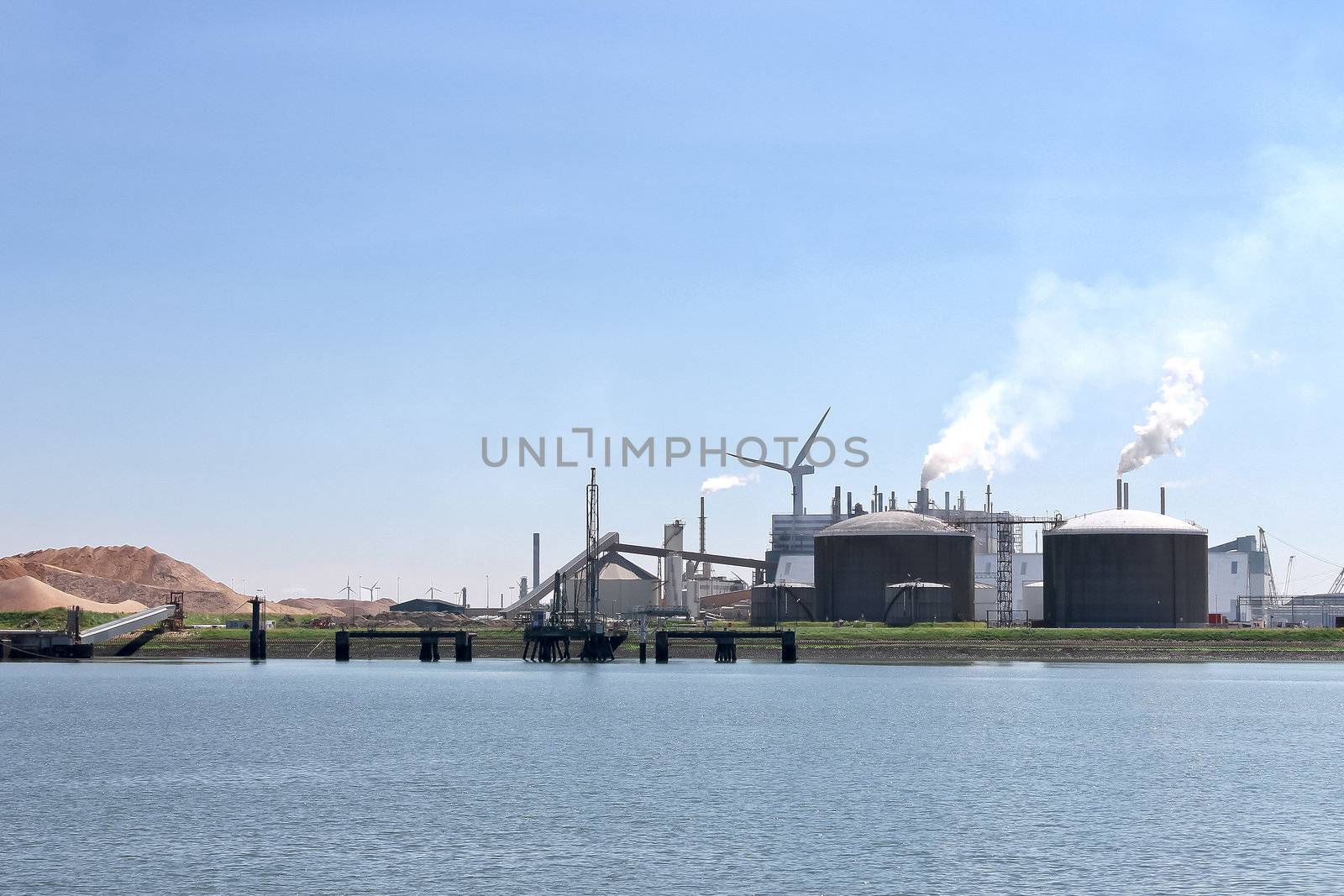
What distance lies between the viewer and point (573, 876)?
140 ft

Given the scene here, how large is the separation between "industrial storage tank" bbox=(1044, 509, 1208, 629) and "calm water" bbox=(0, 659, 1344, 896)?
178 ft

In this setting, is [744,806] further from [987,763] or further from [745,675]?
[745,675]

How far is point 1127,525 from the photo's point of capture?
559ft

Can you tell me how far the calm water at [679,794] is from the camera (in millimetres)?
43188

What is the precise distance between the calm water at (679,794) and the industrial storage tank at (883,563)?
64.0 meters

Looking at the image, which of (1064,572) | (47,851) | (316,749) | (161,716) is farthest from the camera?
(1064,572)

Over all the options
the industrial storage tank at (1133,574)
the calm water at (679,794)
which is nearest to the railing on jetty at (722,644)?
the industrial storage tank at (1133,574)

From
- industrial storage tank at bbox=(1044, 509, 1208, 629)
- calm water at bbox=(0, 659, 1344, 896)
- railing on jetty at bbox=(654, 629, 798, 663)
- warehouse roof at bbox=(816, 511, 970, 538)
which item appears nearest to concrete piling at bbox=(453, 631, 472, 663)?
railing on jetty at bbox=(654, 629, 798, 663)

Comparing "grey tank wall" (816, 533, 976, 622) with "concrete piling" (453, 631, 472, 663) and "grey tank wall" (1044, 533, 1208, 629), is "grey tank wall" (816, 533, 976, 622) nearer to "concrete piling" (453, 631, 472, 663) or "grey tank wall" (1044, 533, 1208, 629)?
"grey tank wall" (1044, 533, 1208, 629)

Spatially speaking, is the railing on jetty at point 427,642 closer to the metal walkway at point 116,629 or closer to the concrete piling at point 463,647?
the concrete piling at point 463,647

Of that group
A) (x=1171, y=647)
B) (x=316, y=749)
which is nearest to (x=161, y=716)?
(x=316, y=749)

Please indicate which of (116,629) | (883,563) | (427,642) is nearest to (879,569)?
(883,563)

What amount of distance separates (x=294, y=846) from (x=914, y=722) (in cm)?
4995

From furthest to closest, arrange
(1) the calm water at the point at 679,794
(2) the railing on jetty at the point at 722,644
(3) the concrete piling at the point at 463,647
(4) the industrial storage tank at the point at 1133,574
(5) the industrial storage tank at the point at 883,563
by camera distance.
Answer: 1. (5) the industrial storage tank at the point at 883,563
2. (3) the concrete piling at the point at 463,647
3. (4) the industrial storage tank at the point at 1133,574
4. (2) the railing on jetty at the point at 722,644
5. (1) the calm water at the point at 679,794
